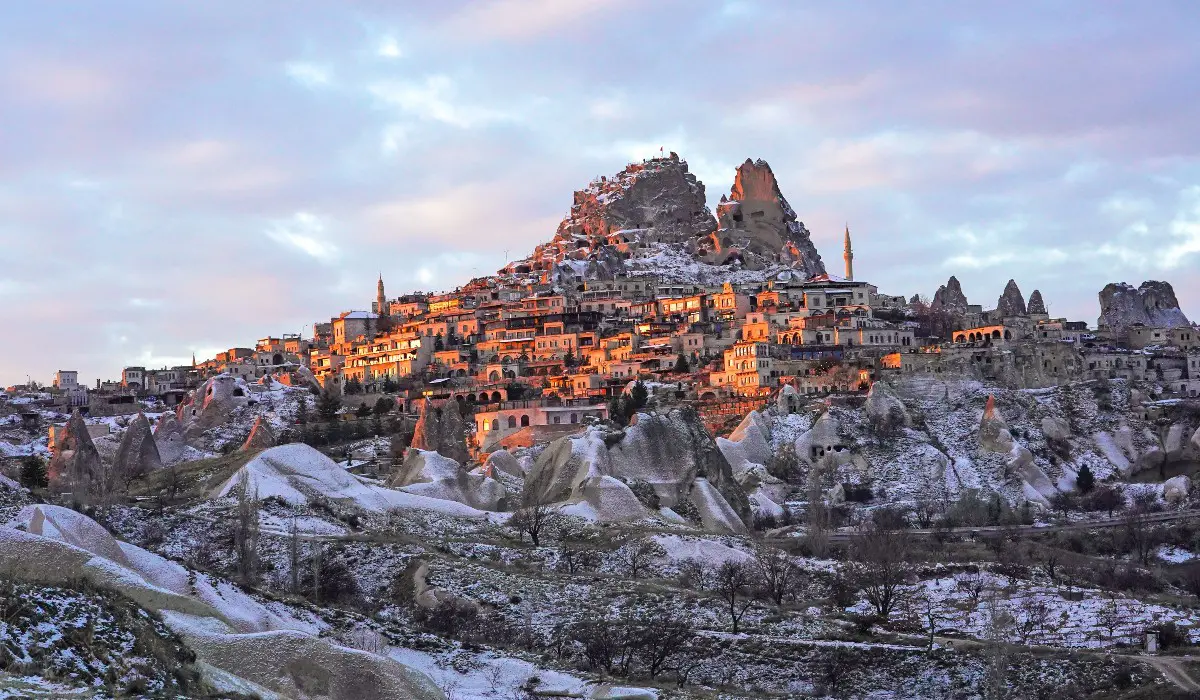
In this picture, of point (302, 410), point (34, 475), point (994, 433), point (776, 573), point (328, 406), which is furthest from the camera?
point (302, 410)

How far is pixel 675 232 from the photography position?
583 feet

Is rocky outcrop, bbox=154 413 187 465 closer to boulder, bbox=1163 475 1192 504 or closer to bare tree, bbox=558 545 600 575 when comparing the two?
bare tree, bbox=558 545 600 575

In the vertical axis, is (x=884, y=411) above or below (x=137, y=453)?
above

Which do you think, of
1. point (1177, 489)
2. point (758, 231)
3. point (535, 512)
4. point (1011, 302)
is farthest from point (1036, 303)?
point (535, 512)

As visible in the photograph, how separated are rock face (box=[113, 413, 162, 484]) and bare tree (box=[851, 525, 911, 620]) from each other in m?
36.7

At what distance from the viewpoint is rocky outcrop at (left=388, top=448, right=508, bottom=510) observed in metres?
71.8

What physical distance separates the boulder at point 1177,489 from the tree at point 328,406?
2056 inches

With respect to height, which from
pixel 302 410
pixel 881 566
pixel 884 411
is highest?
pixel 302 410

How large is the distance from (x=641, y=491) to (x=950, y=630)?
19613 mm

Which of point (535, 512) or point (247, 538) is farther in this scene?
point (535, 512)

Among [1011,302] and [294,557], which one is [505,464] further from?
[1011,302]

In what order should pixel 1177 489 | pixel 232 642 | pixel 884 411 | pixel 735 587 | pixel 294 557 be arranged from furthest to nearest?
pixel 884 411 → pixel 1177 489 → pixel 735 587 → pixel 294 557 → pixel 232 642

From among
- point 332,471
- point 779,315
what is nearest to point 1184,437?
point 779,315

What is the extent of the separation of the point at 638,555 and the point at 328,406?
57.6 m
